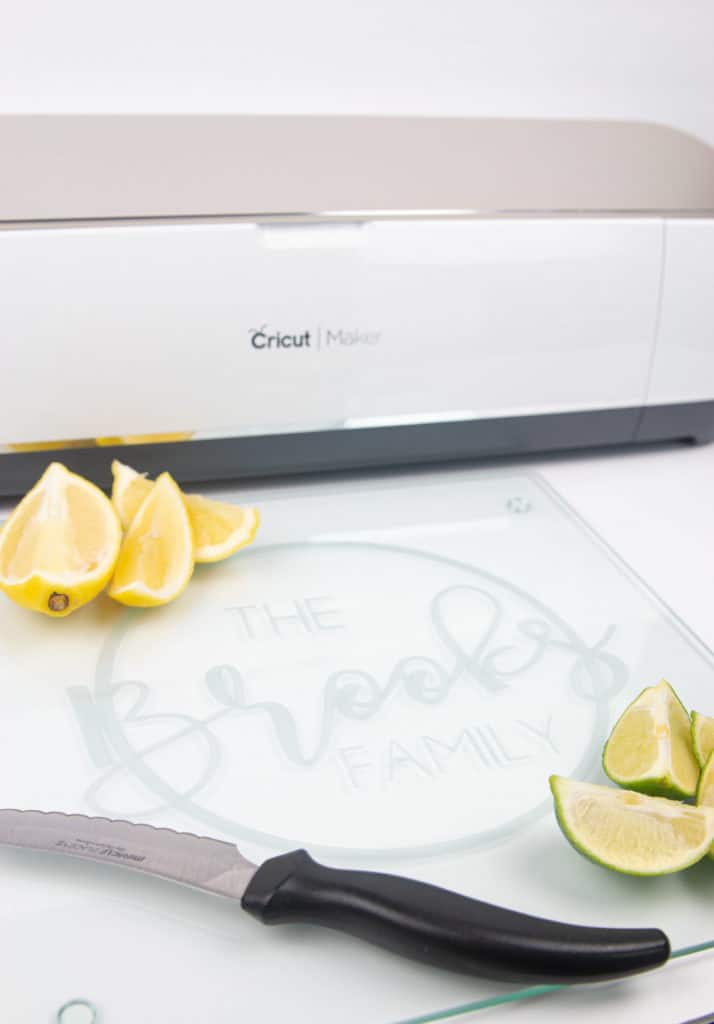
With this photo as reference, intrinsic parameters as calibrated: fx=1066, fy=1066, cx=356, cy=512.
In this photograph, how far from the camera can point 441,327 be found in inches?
29.4

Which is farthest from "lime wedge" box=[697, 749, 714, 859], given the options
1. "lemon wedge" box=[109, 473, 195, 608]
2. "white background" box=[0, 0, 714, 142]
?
"white background" box=[0, 0, 714, 142]

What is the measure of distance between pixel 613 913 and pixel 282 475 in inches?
16.9

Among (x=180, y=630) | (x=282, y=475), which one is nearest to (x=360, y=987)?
(x=180, y=630)

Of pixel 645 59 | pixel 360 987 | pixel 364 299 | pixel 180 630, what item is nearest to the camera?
pixel 360 987

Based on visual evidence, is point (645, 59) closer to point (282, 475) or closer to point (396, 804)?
point (282, 475)

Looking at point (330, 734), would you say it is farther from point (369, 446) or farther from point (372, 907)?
point (369, 446)

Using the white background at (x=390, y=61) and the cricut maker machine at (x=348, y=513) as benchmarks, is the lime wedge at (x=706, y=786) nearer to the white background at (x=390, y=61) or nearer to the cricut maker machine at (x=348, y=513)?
the cricut maker machine at (x=348, y=513)

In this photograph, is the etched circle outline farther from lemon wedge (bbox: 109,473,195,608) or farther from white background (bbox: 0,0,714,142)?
white background (bbox: 0,0,714,142)

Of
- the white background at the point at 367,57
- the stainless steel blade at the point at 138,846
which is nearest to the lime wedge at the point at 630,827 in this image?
the stainless steel blade at the point at 138,846

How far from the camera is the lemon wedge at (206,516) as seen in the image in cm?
67

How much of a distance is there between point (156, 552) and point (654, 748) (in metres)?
0.31

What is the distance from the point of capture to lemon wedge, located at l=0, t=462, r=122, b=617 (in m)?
0.60

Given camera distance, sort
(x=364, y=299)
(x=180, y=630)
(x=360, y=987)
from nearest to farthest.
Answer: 1. (x=360, y=987)
2. (x=180, y=630)
3. (x=364, y=299)

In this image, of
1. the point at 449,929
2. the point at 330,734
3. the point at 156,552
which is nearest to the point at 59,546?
the point at 156,552
